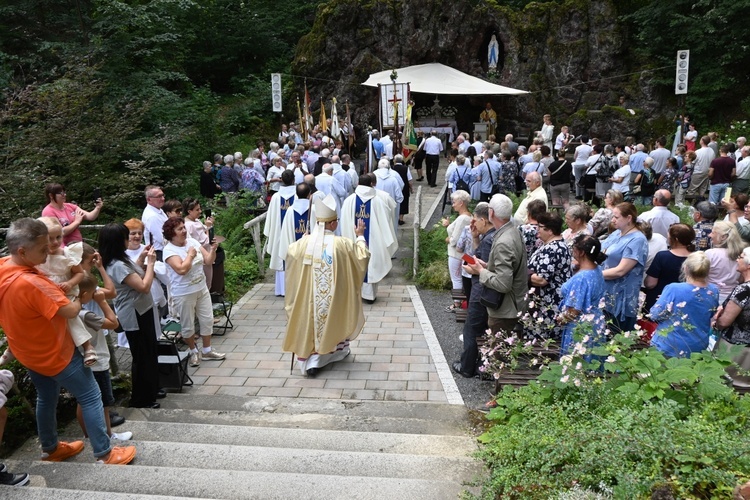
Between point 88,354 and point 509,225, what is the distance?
365 cm

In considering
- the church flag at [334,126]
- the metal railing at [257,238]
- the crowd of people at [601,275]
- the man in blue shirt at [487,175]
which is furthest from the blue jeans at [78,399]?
the church flag at [334,126]

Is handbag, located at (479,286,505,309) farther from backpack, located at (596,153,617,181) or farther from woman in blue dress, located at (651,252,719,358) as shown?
backpack, located at (596,153,617,181)

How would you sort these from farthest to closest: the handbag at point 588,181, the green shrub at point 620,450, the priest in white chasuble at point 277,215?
the handbag at point 588,181, the priest in white chasuble at point 277,215, the green shrub at point 620,450

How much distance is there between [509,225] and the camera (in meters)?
5.67

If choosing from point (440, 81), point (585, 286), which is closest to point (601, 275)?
point (585, 286)

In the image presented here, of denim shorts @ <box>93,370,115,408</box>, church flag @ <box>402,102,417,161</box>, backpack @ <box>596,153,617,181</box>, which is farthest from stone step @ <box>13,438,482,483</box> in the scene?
church flag @ <box>402,102,417,161</box>

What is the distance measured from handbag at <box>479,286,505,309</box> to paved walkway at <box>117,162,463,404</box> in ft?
3.07

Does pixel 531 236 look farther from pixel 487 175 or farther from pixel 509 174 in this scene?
pixel 509 174

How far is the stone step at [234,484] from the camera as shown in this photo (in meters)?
3.40

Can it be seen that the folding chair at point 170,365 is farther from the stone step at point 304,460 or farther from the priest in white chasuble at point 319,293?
the stone step at point 304,460

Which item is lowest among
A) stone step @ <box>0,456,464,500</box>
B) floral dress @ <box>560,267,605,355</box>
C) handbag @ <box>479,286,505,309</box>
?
stone step @ <box>0,456,464,500</box>

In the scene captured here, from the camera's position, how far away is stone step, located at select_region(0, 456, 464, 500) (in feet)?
11.2

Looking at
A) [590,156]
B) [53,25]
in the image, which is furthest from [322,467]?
[53,25]

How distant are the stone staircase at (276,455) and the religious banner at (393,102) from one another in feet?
43.1
